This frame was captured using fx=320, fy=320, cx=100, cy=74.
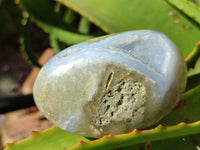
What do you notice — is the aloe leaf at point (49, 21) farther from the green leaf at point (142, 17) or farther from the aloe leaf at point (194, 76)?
the aloe leaf at point (194, 76)

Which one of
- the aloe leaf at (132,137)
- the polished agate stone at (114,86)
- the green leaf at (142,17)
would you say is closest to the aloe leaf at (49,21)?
the green leaf at (142,17)

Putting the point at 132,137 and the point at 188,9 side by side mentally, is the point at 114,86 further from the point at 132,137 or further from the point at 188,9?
the point at 188,9

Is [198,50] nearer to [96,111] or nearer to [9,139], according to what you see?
[96,111]

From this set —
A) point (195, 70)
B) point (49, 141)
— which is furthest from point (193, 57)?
point (49, 141)

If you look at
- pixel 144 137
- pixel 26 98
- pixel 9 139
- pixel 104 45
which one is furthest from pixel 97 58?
pixel 9 139

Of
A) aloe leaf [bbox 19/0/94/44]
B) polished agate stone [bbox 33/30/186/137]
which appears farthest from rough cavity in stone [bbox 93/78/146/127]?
aloe leaf [bbox 19/0/94/44]

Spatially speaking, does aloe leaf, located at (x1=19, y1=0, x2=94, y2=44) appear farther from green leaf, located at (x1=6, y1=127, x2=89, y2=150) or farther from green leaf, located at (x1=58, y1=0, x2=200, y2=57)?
green leaf, located at (x1=6, y1=127, x2=89, y2=150)
